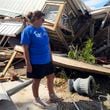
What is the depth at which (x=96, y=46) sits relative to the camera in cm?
875

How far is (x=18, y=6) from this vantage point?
9.60m

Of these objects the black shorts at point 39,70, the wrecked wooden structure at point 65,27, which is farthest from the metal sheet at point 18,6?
the black shorts at point 39,70

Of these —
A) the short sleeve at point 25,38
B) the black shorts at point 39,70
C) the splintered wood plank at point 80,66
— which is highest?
the short sleeve at point 25,38

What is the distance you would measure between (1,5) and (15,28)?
1507mm

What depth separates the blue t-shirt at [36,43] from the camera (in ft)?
18.0

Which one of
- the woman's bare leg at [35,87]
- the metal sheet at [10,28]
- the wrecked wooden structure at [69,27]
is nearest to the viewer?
the woman's bare leg at [35,87]

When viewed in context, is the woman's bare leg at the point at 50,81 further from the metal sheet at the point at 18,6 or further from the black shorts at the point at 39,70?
the metal sheet at the point at 18,6

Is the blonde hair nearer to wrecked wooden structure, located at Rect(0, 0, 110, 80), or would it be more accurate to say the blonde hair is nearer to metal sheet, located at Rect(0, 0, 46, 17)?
wrecked wooden structure, located at Rect(0, 0, 110, 80)

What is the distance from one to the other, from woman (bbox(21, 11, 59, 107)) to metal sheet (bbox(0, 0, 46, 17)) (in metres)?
3.43

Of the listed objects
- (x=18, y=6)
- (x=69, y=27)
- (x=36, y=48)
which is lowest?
(x=69, y=27)

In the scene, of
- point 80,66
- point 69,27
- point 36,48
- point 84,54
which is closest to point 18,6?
point 69,27

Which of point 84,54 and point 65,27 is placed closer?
point 84,54

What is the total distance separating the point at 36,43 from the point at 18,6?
4.25 m

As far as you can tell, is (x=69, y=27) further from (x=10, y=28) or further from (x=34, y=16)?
(x=34, y=16)
